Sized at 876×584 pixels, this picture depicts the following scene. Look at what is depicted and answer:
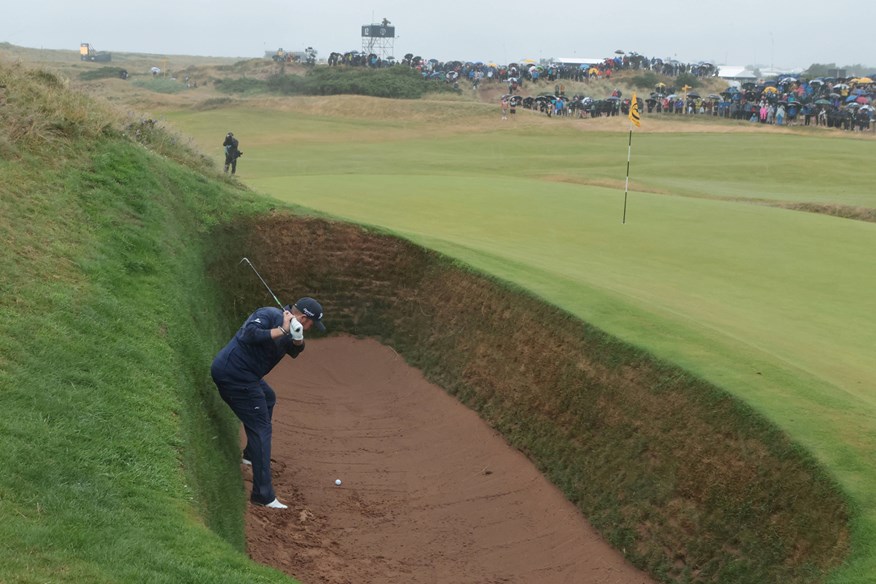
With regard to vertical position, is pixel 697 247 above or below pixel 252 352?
below

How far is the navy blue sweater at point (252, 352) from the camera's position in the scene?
33.2ft

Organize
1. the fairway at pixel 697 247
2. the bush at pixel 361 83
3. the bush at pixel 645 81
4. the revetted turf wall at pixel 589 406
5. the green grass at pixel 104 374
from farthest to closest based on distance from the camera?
the bush at pixel 645 81 < the bush at pixel 361 83 < the fairway at pixel 697 247 < the revetted turf wall at pixel 589 406 < the green grass at pixel 104 374

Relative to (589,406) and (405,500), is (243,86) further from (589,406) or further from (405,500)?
(589,406)

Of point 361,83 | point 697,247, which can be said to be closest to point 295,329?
point 697,247

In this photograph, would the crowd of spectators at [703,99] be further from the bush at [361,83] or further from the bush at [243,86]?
the bush at [243,86]

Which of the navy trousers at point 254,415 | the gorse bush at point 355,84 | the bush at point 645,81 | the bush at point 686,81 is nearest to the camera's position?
the navy trousers at point 254,415

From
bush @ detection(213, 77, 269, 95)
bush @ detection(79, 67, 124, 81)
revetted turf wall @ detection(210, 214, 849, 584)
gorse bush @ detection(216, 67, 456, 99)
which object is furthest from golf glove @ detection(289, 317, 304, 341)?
bush @ detection(79, 67, 124, 81)

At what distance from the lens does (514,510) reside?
39.3 feet

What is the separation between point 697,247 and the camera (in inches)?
877

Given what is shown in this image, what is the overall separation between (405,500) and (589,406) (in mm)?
2670

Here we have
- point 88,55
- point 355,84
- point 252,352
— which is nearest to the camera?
point 252,352

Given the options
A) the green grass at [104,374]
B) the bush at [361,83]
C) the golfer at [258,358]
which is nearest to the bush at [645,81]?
the bush at [361,83]

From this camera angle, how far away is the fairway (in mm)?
11109

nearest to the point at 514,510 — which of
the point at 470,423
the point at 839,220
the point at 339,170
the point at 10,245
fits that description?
the point at 470,423
